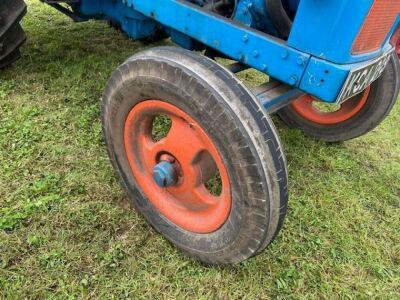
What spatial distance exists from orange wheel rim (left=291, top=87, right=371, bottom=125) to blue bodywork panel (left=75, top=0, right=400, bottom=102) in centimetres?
81

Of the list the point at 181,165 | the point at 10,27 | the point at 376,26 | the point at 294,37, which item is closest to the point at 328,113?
the point at 376,26

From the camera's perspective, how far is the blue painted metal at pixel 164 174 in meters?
1.81

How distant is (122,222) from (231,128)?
92 centimetres

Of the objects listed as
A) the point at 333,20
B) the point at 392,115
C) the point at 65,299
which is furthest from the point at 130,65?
the point at 392,115

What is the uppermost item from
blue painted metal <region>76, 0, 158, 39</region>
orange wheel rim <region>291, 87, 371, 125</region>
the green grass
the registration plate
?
the registration plate

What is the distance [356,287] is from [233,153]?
3.45 feet

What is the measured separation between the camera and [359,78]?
1.62m

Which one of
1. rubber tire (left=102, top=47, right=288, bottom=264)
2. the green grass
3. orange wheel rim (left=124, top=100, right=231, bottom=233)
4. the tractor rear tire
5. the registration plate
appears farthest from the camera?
the tractor rear tire

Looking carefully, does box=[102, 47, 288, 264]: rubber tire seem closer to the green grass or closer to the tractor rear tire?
the green grass

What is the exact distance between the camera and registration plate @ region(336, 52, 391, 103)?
155 centimetres

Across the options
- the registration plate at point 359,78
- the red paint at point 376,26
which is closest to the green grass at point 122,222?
the registration plate at point 359,78

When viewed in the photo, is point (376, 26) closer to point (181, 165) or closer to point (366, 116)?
point (181, 165)

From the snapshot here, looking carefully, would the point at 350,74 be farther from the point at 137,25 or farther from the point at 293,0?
the point at 137,25

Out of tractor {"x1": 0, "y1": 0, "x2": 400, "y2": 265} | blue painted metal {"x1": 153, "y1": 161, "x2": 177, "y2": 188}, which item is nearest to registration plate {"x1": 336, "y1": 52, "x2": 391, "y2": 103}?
tractor {"x1": 0, "y1": 0, "x2": 400, "y2": 265}
